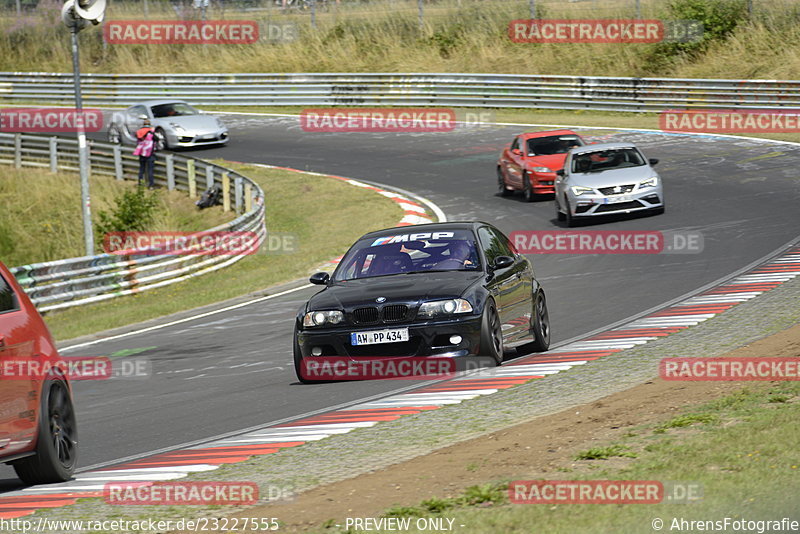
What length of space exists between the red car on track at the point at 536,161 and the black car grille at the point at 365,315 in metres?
15.6

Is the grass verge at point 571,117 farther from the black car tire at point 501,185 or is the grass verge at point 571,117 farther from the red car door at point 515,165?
the red car door at point 515,165

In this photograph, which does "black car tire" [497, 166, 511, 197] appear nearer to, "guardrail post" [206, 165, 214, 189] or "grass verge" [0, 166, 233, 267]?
"grass verge" [0, 166, 233, 267]

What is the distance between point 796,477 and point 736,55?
37540 millimetres

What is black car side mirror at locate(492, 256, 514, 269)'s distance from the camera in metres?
11.5

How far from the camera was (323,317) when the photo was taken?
10945mm

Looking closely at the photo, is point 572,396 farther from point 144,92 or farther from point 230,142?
point 144,92

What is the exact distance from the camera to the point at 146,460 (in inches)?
323

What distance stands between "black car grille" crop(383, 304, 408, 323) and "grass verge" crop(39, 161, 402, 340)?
8.06 metres

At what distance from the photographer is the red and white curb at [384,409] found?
7281 millimetres

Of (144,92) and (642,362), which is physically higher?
(642,362)

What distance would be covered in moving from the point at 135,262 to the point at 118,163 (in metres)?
15.3

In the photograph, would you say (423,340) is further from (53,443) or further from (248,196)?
(248,196)

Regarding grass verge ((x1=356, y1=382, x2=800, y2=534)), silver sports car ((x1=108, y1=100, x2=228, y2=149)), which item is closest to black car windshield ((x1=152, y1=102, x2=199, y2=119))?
silver sports car ((x1=108, y1=100, x2=228, y2=149))

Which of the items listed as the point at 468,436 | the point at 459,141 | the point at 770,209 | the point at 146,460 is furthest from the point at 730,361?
the point at 459,141
